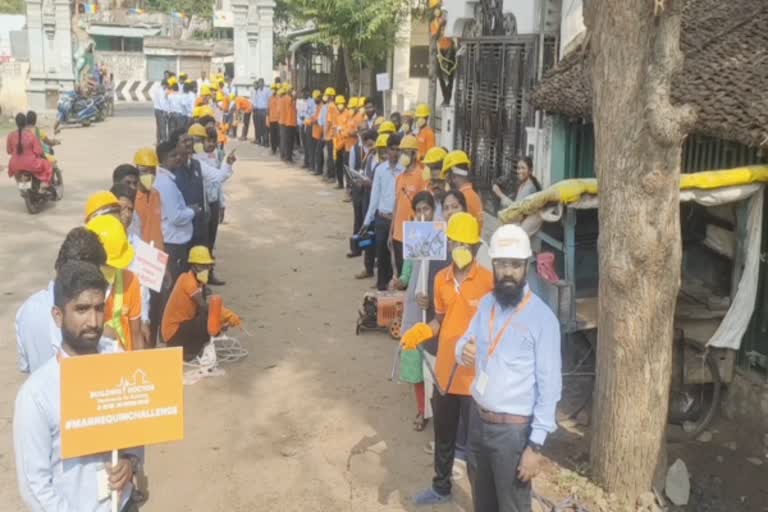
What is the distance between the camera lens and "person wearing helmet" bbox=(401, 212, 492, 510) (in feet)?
17.5

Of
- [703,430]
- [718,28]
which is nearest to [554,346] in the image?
[703,430]

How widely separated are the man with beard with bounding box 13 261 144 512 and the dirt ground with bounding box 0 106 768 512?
234 centimetres

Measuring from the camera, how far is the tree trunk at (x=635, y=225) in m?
5.30

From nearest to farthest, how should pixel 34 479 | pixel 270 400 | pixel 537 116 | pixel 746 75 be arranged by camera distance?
pixel 34 479
pixel 746 75
pixel 270 400
pixel 537 116

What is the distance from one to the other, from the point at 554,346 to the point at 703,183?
8.76ft

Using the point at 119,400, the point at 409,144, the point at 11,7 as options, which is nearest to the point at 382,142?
the point at 409,144

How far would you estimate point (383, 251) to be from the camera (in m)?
10.4

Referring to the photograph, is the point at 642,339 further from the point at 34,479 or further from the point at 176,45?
the point at 176,45

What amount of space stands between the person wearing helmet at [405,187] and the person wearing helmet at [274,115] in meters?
13.2

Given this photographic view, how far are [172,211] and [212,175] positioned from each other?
226cm

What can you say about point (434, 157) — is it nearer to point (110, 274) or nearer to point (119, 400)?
point (110, 274)

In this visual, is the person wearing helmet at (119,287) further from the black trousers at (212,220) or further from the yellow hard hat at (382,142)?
the yellow hard hat at (382,142)

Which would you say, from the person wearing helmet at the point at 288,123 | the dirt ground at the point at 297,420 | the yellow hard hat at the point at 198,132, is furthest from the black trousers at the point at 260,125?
the yellow hard hat at the point at 198,132

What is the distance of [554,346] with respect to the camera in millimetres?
4398
